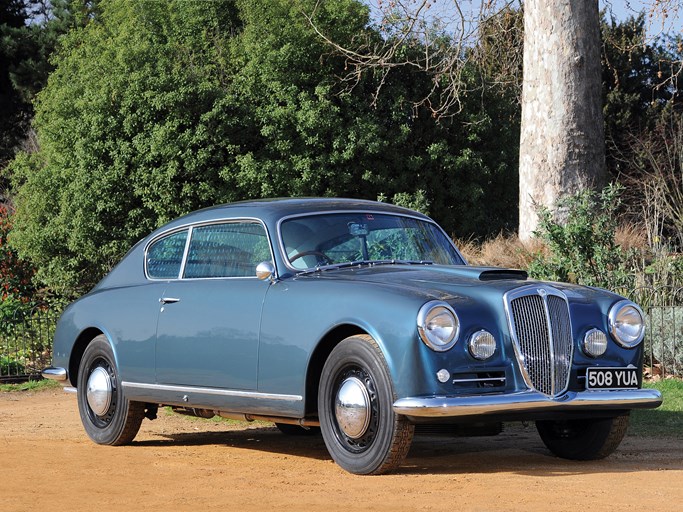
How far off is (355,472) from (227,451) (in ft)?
6.02

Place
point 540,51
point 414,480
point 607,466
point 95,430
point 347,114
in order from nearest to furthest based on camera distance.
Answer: point 414,480, point 607,466, point 95,430, point 540,51, point 347,114

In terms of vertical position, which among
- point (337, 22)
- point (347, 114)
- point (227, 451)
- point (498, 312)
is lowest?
point (227, 451)

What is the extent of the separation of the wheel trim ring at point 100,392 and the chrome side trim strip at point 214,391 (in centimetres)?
25

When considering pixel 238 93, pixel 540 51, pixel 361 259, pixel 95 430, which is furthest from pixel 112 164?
pixel 361 259

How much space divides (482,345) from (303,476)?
4.64ft

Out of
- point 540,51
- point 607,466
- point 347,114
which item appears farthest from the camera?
point 347,114

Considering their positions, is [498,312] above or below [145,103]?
below

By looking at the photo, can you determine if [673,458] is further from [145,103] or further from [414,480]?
[145,103]

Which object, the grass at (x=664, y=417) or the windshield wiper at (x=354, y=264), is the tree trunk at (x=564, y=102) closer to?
the grass at (x=664, y=417)

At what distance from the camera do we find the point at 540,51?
16062 millimetres

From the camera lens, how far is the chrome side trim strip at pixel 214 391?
7.39 metres

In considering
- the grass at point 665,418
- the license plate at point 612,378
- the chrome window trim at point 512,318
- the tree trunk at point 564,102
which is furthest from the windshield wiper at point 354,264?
the tree trunk at point 564,102

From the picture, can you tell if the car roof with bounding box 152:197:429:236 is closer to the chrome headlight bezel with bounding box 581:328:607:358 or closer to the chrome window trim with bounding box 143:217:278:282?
the chrome window trim with bounding box 143:217:278:282

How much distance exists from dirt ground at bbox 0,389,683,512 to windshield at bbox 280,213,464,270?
1.38 m
